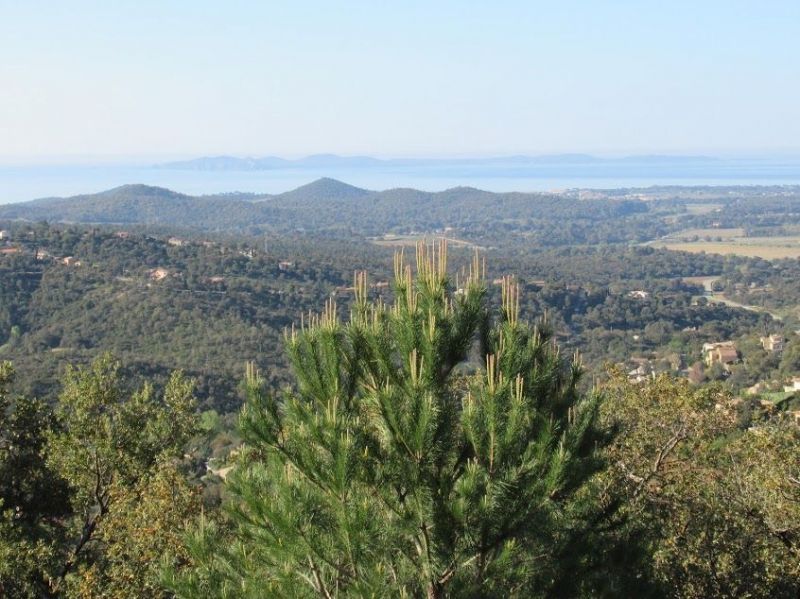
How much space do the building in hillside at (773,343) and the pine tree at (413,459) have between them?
32.2 meters

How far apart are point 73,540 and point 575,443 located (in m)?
5.52

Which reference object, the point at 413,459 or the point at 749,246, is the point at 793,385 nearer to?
the point at 413,459

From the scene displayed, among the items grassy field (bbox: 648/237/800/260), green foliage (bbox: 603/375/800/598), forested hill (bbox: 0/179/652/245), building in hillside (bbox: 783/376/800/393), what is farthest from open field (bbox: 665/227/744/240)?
green foliage (bbox: 603/375/800/598)

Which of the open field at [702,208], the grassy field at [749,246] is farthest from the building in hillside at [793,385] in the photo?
the open field at [702,208]

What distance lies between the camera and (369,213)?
128875 mm

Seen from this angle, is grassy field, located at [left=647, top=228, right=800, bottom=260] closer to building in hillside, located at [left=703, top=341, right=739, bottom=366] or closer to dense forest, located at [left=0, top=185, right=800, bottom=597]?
building in hillside, located at [left=703, top=341, right=739, bottom=366]

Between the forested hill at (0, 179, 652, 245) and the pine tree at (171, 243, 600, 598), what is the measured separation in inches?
3664

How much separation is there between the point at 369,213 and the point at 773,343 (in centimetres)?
9744

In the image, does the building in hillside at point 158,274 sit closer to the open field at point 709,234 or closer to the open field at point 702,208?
the open field at point 709,234

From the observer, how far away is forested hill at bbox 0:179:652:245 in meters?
107

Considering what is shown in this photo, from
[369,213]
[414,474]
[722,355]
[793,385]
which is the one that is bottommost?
[369,213]

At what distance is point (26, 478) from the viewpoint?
7.76m

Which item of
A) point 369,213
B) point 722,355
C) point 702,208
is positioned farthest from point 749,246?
point 722,355

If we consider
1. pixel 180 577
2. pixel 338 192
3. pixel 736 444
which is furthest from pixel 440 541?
pixel 338 192
